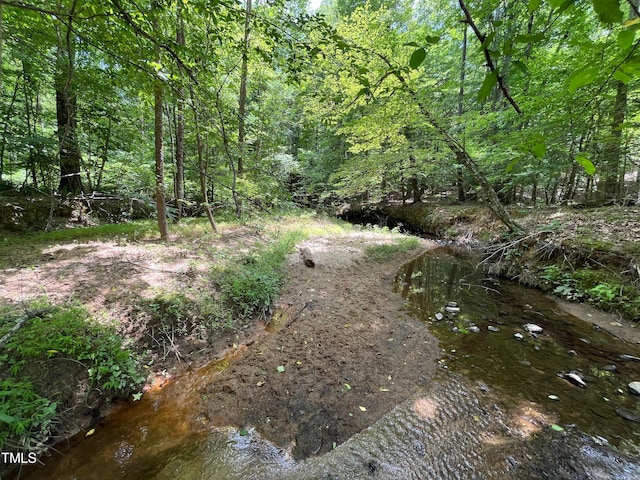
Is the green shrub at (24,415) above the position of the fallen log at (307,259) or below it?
below

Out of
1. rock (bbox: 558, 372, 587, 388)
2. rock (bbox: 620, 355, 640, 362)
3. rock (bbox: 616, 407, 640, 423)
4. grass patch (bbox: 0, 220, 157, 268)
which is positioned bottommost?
rock (bbox: 616, 407, 640, 423)

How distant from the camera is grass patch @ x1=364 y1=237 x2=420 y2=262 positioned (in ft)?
26.2

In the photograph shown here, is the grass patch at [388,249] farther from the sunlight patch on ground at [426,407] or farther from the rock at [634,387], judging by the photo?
the rock at [634,387]

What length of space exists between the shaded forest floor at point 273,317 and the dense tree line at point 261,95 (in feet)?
3.92

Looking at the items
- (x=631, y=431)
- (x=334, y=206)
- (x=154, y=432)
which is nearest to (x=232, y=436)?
(x=154, y=432)

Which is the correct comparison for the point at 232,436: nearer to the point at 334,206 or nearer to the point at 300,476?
the point at 300,476

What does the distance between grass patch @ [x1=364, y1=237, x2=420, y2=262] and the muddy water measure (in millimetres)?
2153

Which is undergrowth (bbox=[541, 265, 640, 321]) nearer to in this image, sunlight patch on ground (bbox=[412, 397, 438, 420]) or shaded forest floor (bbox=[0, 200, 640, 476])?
shaded forest floor (bbox=[0, 200, 640, 476])

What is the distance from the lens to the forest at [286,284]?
2244mm

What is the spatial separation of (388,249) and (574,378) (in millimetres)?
5609

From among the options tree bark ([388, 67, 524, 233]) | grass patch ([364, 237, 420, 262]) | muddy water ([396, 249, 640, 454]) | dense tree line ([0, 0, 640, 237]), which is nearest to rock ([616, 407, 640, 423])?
muddy water ([396, 249, 640, 454])

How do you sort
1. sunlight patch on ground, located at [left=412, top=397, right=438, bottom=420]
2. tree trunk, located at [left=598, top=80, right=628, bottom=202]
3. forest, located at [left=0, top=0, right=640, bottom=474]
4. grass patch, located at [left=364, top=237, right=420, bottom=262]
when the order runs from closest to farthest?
forest, located at [left=0, top=0, right=640, bottom=474] → sunlight patch on ground, located at [left=412, top=397, right=438, bottom=420] → tree trunk, located at [left=598, top=80, right=628, bottom=202] → grass patch, located at [left=364, top=237, right=420, bottom=262]

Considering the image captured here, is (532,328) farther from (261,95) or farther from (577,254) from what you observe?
(261,95)

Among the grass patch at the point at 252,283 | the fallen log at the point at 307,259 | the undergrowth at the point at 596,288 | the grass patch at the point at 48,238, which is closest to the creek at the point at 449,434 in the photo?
the grass patch at the point at 252,283
